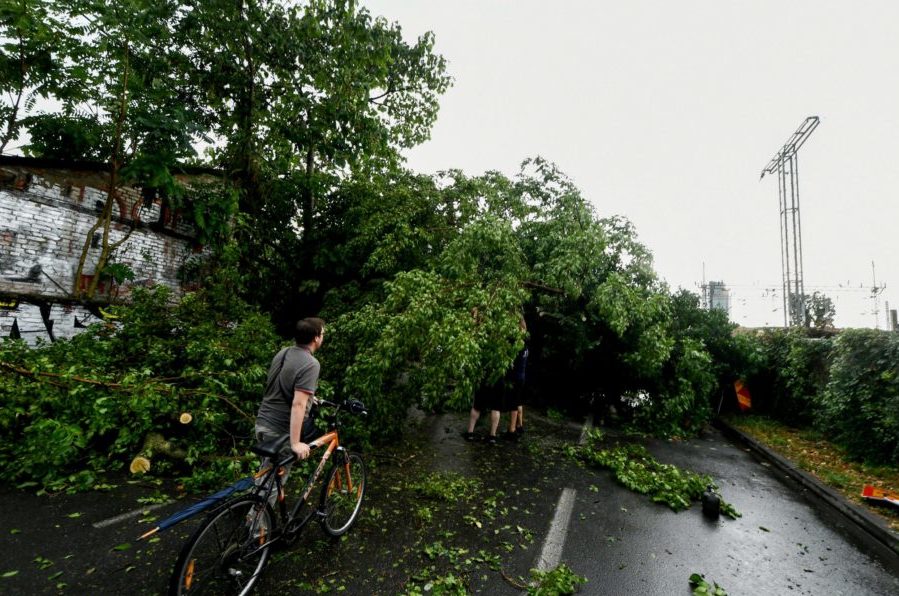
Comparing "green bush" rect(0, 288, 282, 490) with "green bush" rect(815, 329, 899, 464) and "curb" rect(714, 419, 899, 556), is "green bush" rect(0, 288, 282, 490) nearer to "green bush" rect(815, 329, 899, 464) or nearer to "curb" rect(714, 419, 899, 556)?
"curb" rect(714, 419, 899, 556)

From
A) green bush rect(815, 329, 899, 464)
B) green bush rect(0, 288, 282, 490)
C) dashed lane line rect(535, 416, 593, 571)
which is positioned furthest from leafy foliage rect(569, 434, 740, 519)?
green bush rect(0, 288, 282, 490)

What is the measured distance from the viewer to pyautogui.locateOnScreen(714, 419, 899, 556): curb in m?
4.75

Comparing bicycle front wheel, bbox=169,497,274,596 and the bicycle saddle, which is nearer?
bicycle front wheel, bbox=169,497,274,596

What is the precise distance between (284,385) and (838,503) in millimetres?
7432

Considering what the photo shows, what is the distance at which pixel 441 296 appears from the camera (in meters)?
6.41

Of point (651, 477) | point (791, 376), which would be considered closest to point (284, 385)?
point (651, 477)

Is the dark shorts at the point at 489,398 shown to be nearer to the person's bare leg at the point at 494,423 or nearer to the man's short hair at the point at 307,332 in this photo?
the person's bare leg at the point at 494,423

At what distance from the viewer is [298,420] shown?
10.0 feet

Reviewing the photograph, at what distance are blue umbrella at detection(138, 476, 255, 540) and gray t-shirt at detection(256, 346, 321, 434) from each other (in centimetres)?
47

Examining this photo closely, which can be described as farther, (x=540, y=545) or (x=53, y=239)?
(x=53, y=239)

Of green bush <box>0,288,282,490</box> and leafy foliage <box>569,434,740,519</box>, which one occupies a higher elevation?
green bush <box>0,288,282,490</box>

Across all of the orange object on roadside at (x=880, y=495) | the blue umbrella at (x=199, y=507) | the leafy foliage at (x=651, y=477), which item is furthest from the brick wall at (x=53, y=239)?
the orange object on roadside at (x=880, y=495)

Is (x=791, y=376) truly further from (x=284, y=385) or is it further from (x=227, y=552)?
(x=227, y=552)

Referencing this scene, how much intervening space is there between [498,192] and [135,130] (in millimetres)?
7532
